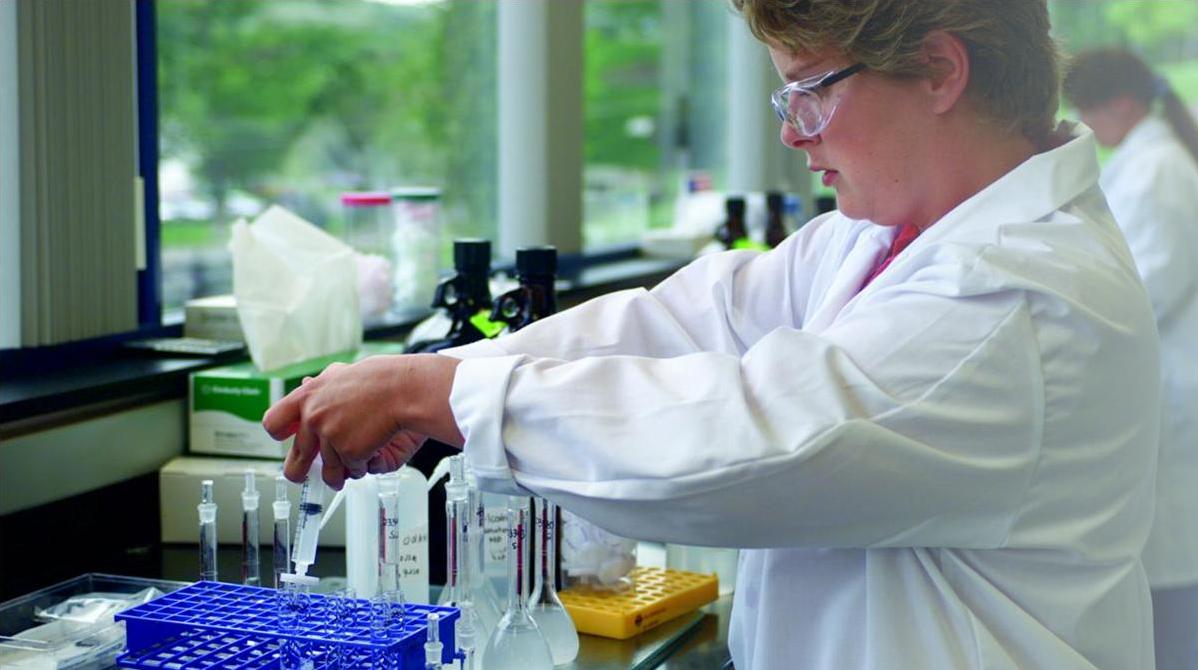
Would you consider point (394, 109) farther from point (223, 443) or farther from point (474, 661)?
point (474, 661)

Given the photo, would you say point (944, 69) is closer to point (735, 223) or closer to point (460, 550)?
point (460, 550)

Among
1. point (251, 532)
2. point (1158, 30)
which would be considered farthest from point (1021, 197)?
point (1158, 30)

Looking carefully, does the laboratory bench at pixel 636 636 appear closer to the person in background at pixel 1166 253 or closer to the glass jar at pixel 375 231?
the glass jar at pixel 375 231

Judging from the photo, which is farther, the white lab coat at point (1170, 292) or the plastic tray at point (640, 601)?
the white lab coat at point (1170, 292)

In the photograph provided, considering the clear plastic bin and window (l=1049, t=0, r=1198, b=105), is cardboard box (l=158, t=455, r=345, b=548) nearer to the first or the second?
the clear plastic bin

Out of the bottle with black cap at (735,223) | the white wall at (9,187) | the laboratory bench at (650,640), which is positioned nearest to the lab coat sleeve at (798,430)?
the laboratory bench at (650,640)

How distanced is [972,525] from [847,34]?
49 cm

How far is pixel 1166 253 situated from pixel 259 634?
9.56 ft

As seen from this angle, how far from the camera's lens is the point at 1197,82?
7.64 metres

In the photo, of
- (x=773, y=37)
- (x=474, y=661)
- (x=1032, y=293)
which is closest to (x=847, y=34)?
(x=773, y=37)

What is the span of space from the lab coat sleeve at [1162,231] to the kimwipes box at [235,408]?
238 cm

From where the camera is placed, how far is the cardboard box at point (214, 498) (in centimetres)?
201

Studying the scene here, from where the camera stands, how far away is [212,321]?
2.34 m

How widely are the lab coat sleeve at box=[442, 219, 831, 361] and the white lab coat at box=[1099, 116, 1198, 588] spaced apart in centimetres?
183
